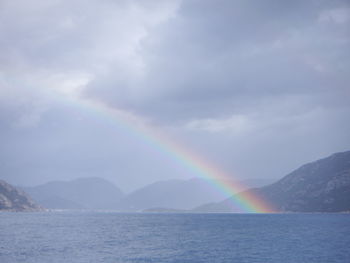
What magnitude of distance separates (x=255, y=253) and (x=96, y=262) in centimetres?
4651

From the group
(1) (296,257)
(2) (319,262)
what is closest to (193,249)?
(1) (296,257)

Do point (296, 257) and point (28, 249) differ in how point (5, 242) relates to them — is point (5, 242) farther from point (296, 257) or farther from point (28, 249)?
point (296, 257)

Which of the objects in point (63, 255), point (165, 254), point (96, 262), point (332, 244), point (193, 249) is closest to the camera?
point (96, 262)

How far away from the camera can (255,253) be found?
107 metres

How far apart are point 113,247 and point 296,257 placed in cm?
5604

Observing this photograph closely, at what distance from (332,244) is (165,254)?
59.8 metres

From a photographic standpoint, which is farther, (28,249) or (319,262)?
(28,249)

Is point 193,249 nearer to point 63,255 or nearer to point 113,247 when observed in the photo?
point 113,247

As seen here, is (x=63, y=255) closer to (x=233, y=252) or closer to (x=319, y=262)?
(x=233, y=252)

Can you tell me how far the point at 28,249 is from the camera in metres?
109

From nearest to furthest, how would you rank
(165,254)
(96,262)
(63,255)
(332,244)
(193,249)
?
(96,262) → (63,255) → (165,254) → (193,249) → (332,244)

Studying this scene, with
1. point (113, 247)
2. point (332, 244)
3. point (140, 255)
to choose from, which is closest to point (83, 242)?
point (113, 247)

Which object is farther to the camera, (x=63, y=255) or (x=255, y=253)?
(x=255, y=253)

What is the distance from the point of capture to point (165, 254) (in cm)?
10538
